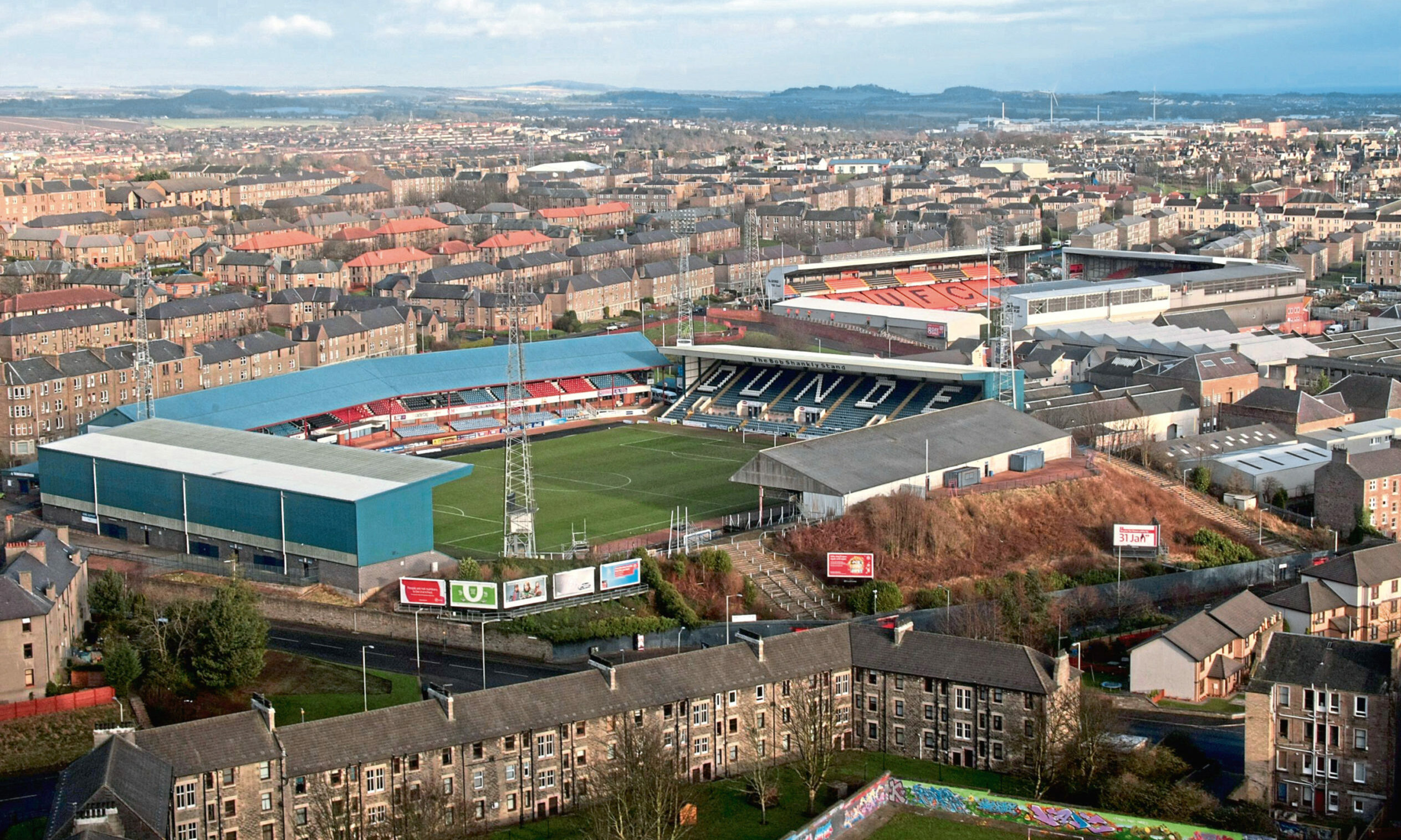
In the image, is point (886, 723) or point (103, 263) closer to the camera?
point (886, 723)

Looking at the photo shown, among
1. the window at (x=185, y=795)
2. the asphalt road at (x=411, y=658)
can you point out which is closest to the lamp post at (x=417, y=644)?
the asphalt road at (x=411, y=658)

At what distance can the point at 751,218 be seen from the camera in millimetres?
98250

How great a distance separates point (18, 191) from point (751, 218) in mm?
44525

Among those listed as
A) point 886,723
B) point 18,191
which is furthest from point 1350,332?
point 18,191

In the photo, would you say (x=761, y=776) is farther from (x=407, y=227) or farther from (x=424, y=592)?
(x=407, y=227)

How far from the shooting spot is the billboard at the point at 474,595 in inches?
1361

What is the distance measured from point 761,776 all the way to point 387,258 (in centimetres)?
6405

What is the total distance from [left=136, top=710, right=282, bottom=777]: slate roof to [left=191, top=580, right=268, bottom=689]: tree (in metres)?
5.31

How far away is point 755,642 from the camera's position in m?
29.6

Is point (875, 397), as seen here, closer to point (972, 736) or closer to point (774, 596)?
point (774, 596)

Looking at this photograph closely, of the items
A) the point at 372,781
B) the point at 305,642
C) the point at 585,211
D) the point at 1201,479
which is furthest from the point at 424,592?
the point at 585,211

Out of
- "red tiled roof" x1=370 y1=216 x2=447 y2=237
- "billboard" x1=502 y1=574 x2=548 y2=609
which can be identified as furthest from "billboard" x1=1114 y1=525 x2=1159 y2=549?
"red tiled roof" x1=370 y1=216 x2=447 y2=237

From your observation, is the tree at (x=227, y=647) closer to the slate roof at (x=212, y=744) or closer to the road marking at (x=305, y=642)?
the road marking at (x=305, y=642)

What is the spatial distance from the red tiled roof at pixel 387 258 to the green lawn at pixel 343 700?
183 ft
